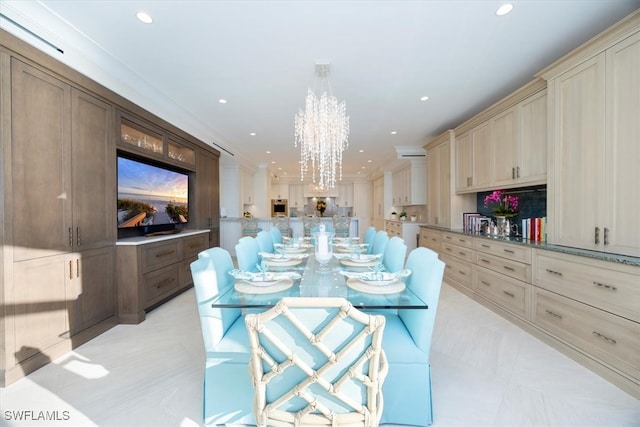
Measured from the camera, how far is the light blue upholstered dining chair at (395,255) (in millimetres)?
2299

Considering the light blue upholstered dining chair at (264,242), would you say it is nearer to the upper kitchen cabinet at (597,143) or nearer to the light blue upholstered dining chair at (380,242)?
the light blue upholstered dining chair at (380,242)

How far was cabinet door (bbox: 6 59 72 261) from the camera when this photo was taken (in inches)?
73.9

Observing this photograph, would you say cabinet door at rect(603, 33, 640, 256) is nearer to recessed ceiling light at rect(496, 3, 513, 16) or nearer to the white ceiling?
the white ceiling

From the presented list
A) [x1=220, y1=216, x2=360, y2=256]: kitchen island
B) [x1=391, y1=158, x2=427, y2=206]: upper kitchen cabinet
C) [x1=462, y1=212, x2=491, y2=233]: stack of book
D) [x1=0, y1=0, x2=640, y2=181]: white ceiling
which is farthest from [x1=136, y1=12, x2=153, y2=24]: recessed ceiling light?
[x1=391, y1=158, x2=427, y2=206]: upper kitchen cabinet

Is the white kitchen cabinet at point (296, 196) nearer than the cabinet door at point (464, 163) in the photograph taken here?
No

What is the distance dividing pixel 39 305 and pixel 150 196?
1757 mm

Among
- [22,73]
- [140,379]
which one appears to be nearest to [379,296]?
[140,379]

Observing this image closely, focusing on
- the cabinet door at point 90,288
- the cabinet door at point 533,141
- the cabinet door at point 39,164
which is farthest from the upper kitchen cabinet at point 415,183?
the cabinet door at point 39,164

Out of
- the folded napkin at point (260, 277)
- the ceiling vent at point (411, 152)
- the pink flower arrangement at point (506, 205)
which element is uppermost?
the ceiling vent at point (411, 152)

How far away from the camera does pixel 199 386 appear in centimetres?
181

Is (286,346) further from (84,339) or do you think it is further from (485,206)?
(485,206)

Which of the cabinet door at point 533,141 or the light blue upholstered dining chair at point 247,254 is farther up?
the cabinet door at point 533,141

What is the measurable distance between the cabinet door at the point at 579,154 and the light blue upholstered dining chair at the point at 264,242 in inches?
115

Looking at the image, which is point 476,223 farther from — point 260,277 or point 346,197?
point 346,197
